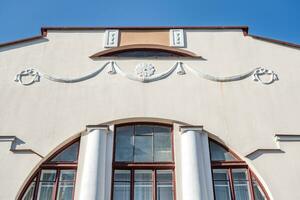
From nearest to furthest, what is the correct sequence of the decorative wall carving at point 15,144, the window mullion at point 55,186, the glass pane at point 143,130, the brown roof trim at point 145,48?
the window mullion at point 55,186 → the decorative wall carving at point 15,144 → the glass pane at point 143,130 → the brown roof trim at point 145,48

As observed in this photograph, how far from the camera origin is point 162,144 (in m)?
9.88

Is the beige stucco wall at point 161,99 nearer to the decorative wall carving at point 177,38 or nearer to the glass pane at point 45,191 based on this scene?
the decorative wall carving at point 177,38

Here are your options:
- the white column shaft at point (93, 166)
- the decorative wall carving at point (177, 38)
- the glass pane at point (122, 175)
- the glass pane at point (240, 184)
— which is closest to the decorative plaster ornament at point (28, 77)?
the white column shaft at point (93, 166)

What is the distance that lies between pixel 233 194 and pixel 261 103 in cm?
270

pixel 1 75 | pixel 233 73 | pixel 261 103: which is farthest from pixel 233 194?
pixel 1 75

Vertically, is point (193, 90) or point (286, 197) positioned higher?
point (193, 90)

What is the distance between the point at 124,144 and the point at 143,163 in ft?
2.35

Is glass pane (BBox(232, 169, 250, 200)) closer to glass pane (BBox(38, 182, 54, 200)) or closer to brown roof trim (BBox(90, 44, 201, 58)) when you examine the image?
brown roof trim (BBox(90, 44, 201, 58))

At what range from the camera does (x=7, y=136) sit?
31.7ft

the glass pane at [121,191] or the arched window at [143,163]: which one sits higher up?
the arched window at [143,163]

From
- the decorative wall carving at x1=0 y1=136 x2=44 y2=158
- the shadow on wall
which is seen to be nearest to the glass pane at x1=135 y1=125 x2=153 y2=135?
the decorative wall carving at x1=0 y1=136 x2=44 y2=158

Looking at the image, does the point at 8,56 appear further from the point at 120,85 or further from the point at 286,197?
the point at 286,197

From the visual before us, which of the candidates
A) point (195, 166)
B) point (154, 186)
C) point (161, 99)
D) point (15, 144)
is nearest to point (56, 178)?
point (15, 144)

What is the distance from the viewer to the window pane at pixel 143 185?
8.99 meters
